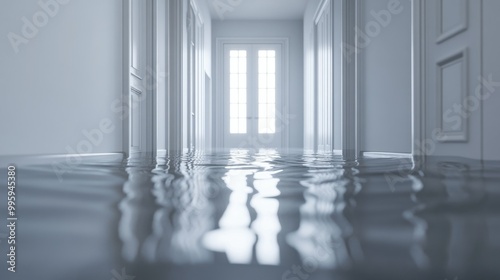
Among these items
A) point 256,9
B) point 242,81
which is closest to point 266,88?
point 242,81

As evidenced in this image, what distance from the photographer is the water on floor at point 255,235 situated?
31 centimetres

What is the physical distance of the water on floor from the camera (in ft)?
1.02

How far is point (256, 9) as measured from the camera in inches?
340

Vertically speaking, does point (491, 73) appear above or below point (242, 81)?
below

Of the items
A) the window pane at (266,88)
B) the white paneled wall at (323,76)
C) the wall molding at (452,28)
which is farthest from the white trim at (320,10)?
the wall molding at (452,28)

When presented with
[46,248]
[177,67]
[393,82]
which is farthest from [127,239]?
[177,67]

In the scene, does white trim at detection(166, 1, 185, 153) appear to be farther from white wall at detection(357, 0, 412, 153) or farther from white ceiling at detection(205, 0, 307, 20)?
white ceiling at detection(205, 0, 307, 20)

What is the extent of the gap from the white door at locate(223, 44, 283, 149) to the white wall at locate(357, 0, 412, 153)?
5.17 meters

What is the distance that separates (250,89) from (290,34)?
4.74ft

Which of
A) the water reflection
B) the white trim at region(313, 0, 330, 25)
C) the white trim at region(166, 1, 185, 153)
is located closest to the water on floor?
the water reflection

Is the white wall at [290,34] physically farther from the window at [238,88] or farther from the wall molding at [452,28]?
the wall molding at [452,28]

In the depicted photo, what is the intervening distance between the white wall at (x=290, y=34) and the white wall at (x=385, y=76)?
5086 millimetres

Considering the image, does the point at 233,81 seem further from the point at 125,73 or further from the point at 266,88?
the point at 125,73

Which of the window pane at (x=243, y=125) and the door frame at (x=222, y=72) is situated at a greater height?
the door frame at (x=222, y=72)
